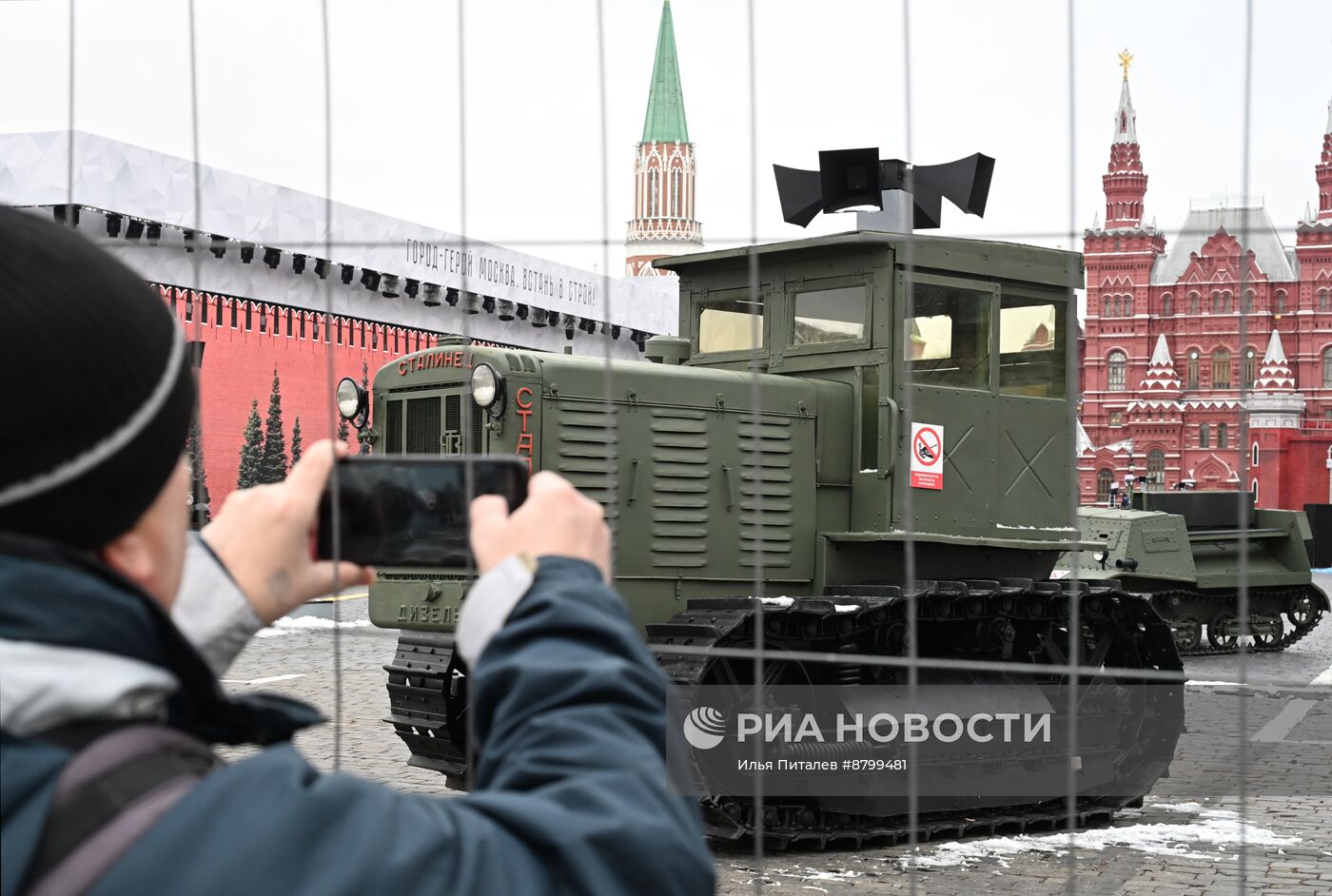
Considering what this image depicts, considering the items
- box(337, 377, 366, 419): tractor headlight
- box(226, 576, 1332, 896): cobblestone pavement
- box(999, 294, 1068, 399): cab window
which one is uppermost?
box(999, 294, 1068, 399): cab window

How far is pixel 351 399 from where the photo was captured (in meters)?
7.75

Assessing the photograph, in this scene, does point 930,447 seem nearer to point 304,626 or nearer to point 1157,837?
point 1157,837

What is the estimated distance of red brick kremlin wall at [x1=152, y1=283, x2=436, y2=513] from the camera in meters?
11.1

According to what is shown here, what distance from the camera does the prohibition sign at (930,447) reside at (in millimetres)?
7859

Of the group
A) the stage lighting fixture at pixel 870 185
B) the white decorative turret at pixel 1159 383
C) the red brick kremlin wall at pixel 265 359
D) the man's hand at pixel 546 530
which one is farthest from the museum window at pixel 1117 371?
the man's hand at pixel 546 530

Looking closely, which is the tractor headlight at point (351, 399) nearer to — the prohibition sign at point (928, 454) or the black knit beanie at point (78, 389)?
the prohibition sign at point (928, 454)

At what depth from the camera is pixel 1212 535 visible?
1672cm

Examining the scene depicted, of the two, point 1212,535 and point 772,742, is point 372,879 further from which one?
point 1212,535

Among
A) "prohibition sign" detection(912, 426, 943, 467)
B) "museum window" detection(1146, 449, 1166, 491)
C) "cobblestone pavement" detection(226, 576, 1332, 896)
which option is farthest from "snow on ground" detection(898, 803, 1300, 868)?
"museum window" detection(1146, 449, 1166, 491)

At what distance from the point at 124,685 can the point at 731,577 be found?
6.63 meters

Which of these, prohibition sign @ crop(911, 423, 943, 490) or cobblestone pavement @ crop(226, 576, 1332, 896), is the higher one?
prohibition sign @ crop(911, 423, 943, 490)

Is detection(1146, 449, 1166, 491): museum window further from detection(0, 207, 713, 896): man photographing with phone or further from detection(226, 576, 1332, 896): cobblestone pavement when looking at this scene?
detection(0, 207, 713, 896): man photographing with phone

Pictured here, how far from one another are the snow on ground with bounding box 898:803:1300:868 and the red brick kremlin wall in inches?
161

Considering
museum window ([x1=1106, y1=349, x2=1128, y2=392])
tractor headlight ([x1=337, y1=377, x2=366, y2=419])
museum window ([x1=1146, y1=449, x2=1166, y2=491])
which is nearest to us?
tractor headlight ([x1=337, y1=377, x2=366, y2=419])
